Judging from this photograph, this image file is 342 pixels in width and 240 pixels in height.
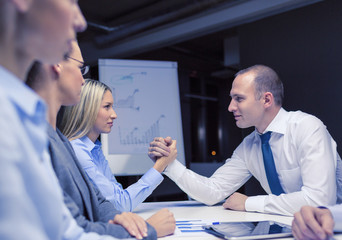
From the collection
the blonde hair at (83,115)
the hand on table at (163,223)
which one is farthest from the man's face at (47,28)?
the blonde hair at (83,115)

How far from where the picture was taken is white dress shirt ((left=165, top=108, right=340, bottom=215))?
169 cm

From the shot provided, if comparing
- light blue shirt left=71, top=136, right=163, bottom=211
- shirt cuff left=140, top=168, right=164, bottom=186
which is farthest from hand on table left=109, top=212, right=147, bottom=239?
shirt cuff left=140, top=168, right=164, bottom=186

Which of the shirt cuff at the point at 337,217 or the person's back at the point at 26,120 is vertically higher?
the person's back at the point at 26,120

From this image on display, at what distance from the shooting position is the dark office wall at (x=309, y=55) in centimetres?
307

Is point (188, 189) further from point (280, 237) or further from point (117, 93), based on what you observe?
point (117, 93)

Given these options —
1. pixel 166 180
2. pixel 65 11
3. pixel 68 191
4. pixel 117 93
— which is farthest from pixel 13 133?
pixel 166 180

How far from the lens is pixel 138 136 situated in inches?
119

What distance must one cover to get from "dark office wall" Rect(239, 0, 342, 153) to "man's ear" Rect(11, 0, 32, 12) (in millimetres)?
3044

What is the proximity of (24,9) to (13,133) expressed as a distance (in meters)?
0.23

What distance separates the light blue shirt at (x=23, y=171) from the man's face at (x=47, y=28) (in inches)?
3.0

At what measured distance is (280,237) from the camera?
42.1 inches

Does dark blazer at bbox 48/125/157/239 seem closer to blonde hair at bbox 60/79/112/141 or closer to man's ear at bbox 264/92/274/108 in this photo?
blonde hair at bbox 60/79/112/141

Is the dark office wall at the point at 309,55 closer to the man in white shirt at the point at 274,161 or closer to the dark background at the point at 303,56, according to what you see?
the dark background at the point at 303,56

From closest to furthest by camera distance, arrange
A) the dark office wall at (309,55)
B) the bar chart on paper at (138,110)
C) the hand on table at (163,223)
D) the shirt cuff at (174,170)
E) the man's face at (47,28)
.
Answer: the man's face at (47,28) → the hand on table at (163,223) → the shirt cuff at (174,170) → the bar chart on paper at (138,110) → the dark office wall at (309,55)
